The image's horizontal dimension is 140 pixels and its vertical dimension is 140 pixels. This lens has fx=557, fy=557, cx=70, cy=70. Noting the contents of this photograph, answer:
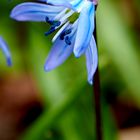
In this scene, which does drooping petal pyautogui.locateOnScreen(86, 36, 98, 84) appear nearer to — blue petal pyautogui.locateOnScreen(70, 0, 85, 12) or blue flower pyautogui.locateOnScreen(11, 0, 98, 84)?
blue flower pyautogui.locateOnScreen(11, 0, 98, 84)

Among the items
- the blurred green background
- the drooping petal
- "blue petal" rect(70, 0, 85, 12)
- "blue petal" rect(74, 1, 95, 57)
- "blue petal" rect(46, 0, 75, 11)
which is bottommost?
the blurred green background

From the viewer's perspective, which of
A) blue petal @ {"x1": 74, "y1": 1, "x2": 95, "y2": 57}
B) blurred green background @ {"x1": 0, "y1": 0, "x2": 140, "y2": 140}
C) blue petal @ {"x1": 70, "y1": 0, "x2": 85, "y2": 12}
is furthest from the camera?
blurred green background @ {"x1": 0, "y1": 0, "x2": 140, "y2": 140}

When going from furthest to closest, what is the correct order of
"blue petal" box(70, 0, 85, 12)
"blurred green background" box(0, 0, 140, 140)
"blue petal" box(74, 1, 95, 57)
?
"blurred green background" box(0, 0, 140, 140)
"blue petal" box(70, 0, 85, 12)
"blue petal" box(74, 1, 95, 57)

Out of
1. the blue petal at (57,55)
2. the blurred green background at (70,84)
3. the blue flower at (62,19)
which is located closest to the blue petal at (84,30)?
the blue flower at (62,19)

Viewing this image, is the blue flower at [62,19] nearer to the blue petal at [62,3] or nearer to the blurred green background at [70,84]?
the blue petal at [62,3]

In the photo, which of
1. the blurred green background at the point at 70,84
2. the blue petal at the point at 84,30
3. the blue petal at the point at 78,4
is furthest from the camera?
the blurred green background at the point at 70,84

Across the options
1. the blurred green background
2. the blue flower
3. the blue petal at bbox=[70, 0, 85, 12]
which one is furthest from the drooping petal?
the blurred green background

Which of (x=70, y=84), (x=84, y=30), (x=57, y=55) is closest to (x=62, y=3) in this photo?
(x=84, y=30)
